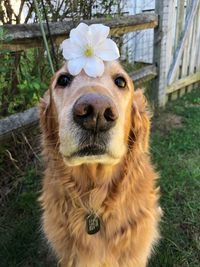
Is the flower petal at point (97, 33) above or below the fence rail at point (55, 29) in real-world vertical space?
above

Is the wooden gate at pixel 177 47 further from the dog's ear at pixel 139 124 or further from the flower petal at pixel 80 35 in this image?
the flower petal at pixel 80 35

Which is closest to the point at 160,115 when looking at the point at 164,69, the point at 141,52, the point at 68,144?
the point at 164,69

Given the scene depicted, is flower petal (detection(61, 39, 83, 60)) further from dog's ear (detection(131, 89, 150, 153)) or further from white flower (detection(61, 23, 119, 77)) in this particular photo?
dog's ear (detection(131, 89, 150, 153))

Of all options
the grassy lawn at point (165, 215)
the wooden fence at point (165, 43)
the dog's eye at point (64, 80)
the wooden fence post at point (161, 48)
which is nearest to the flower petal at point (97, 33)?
the dog's eye at point (64, 80)

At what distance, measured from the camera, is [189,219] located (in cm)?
293

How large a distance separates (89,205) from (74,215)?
0.42 feet

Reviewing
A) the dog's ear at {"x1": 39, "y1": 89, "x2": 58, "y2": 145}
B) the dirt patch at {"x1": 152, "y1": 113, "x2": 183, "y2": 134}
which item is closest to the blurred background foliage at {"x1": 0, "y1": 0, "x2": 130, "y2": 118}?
the dog's ear at {"x1": 39, "y1": 89, "x2": 58, "y2": 145}

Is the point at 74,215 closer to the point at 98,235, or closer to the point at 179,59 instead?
the point at 98,235

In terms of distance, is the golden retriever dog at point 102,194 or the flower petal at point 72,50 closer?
the flower petal at point 72,50

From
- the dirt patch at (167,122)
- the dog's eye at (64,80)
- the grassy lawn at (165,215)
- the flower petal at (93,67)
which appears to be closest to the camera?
the flower petal at (93,67)

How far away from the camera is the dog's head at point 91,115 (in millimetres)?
1544

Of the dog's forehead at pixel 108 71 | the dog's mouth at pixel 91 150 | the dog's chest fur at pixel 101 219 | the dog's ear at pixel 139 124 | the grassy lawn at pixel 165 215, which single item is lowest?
the grassy lawn at pixel 165 215

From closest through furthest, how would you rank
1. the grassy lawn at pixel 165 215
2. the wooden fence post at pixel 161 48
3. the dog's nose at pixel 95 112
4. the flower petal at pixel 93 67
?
the dog's nose at pixel 95 112
the flower petal at pixel 93 67
the grassy lawn at pixel 165 215
the wooden fence post at pixel 161 48

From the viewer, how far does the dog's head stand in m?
1.54
